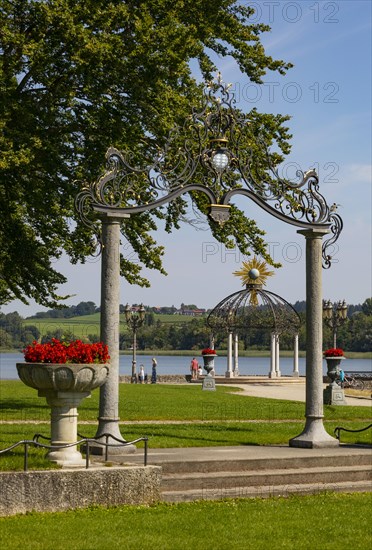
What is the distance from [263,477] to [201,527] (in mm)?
3112

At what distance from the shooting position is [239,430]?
70.8 ft

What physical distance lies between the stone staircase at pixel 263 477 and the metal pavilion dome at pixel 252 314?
35.9 m

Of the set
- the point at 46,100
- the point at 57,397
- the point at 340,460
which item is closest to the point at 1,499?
the point at 57,397

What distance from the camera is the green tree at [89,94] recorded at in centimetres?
2327

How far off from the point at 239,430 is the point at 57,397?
8623 millimetres

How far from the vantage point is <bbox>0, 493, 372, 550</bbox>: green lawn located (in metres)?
11.0

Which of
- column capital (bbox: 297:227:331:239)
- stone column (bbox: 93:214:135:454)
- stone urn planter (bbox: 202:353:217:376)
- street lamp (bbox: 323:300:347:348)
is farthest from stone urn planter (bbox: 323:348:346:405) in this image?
stone column (bbox: 93:214:135:454)

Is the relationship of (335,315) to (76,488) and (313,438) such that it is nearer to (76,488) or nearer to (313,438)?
(313,438)

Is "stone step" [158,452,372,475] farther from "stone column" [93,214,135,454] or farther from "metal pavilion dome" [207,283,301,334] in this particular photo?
"metal pavilion dome" [207,283,301,334]

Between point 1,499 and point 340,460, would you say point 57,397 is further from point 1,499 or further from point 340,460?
point 340,460

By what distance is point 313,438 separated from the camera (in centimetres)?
1808

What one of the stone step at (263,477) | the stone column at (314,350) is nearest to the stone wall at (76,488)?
the stone step at (263,477)

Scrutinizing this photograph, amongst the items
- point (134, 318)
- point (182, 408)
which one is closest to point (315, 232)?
point (182, 408)

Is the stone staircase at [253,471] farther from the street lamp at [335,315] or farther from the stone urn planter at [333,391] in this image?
the street lamp at [335,315]
